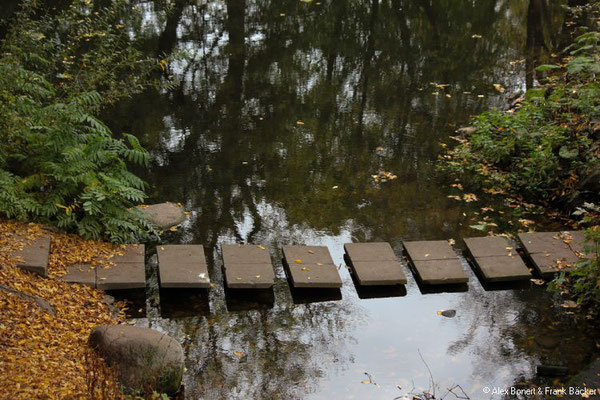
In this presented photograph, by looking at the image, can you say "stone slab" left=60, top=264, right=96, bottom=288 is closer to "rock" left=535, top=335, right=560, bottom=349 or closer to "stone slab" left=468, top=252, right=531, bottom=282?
"stone slab" left=468, top=252, right=531, bottom=282

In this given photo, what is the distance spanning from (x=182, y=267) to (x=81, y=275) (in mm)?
→ 972

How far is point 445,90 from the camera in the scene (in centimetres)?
1244

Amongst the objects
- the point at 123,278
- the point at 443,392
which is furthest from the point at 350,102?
the point at 443,392

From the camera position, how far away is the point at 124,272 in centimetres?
680

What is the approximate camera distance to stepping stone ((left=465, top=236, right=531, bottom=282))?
723cm

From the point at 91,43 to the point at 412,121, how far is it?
655 cm

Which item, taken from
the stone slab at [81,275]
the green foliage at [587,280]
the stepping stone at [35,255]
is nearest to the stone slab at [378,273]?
the green foliage at [587,280]

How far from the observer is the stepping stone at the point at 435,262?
7.14 m

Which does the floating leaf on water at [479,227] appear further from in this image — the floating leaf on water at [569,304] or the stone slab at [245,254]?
the stone slab at [245,254]

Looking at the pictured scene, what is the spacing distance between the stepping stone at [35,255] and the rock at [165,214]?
1310 mm

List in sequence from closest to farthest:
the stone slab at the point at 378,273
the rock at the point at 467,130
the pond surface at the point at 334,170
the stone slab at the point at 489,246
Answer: the pond surface at the point at 334,170
the stone slab at the point at 378,273
the stone slab at the point at 489,246
the rock at the point at 467,130

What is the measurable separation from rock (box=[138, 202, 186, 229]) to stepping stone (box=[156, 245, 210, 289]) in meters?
0.73

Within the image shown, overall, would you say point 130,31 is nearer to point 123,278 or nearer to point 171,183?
point 171,183

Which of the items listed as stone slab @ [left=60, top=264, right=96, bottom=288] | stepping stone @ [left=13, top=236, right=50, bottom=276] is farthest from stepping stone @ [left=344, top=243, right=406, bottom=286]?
stepping stone @ [left=13, top=236, right=50, bottom=276]
